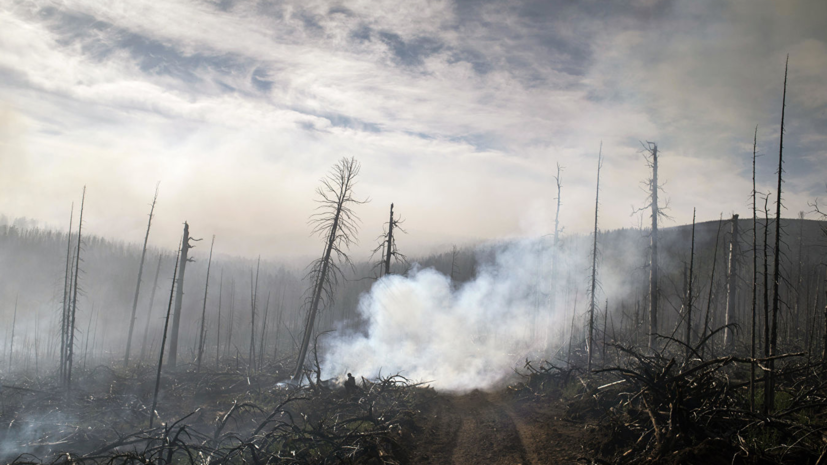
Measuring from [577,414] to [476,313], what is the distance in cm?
1581

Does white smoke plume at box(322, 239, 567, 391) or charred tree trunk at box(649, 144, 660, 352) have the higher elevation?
charred tree trunk at box(649, 144, 660, 352)

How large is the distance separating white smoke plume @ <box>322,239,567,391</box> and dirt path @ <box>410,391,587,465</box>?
11.7 feet

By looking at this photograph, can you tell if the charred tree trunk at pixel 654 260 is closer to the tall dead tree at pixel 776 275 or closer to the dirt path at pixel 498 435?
the dirt path at pixel 498 435

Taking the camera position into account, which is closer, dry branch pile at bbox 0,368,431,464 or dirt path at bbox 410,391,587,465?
dry branch pile at bbox 0,368,431,464

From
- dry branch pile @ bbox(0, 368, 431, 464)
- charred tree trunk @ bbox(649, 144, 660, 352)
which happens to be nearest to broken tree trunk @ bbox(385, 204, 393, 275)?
dry branch pile @ bbox(0, 368, 431, 464)

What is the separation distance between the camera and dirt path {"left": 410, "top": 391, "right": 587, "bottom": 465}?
26.6 ft

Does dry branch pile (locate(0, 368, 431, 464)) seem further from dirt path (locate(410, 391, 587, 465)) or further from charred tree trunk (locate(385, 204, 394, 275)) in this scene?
charred tree trunk (locate(385, 204, 394, 275))

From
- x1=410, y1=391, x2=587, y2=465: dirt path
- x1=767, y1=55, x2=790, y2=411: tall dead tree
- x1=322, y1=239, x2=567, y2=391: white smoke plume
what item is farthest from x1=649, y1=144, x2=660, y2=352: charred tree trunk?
x1=767, y1=55, x2=790, y2=411: tall dead tree

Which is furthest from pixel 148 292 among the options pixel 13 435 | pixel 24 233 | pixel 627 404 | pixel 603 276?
pixel 627 404

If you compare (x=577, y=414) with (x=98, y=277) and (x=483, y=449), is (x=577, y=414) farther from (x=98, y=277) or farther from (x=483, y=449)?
(x=98, y=277)

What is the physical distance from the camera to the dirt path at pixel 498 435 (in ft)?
26.6

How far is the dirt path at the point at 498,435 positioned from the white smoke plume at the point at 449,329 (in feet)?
11.7

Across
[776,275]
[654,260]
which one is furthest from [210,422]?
[654,260]

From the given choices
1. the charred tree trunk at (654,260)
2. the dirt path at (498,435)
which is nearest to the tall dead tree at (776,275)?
the dirt path at (498,435)
